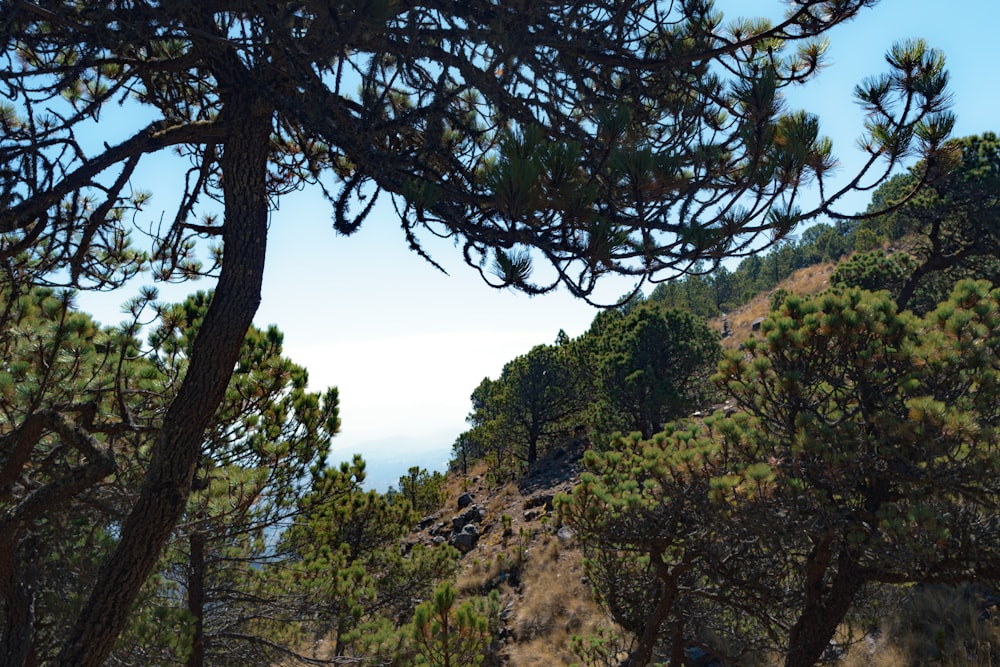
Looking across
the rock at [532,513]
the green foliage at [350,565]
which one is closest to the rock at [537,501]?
the rock at [532,513]

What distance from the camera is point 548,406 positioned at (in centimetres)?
2531

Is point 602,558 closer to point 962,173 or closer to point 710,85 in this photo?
point 710,85

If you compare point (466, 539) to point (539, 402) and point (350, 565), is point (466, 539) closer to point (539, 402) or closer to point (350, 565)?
point (539, 402)

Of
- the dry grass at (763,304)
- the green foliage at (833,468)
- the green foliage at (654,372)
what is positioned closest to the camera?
the green foliage at (833,468)

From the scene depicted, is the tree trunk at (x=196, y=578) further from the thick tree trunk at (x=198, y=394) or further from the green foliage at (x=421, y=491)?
the green foliage at (x=421, y=491)

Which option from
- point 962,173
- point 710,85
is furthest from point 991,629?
point 962,173

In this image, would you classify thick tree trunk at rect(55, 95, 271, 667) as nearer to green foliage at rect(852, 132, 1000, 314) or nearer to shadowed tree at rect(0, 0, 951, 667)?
shadowed tree at rect(0, 0, 951, 667)

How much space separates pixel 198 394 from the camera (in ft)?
10.1

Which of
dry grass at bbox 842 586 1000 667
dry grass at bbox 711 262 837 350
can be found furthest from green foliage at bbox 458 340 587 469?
dry grass at bbox 842 586 1000 667

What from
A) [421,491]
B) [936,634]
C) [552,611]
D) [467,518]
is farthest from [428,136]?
[421,491]

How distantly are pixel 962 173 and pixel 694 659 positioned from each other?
51.6 feet

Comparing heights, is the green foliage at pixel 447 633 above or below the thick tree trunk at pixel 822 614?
above

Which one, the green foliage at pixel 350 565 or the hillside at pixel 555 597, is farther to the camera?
the hillside at pixel 555 597

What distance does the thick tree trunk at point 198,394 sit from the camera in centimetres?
284
